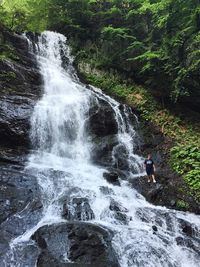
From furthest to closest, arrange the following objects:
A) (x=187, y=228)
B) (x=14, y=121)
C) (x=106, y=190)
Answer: (x=14, y=121), (x=106, y=190), (x=187, y=228)

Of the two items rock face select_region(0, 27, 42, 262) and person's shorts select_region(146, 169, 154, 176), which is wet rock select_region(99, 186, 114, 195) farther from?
rock face select_region(0, 27, 42, 262)

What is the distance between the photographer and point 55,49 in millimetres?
23031

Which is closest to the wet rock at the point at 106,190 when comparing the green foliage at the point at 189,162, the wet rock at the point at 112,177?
the wet rock at the point at 112,177

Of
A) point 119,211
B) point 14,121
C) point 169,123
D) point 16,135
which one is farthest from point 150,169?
point 14,121

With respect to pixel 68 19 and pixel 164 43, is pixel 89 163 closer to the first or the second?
pixel 164 43

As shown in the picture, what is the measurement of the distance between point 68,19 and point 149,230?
1900 centimetres

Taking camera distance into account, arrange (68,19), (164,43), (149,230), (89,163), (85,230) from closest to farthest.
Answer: (85,230) < (149,230) < (89,163) < (164,43) < (68,19)

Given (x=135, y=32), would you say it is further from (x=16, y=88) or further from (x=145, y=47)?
(x=16, y=88)

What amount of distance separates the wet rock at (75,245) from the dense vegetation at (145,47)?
16.7ft

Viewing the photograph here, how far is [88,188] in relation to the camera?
11547 mm

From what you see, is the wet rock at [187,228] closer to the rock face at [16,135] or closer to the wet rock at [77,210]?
the wet rock at [77,210]

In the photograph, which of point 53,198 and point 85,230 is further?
point 53,198

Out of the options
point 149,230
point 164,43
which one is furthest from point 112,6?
point 149,230

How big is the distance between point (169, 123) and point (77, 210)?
8.56 meters
